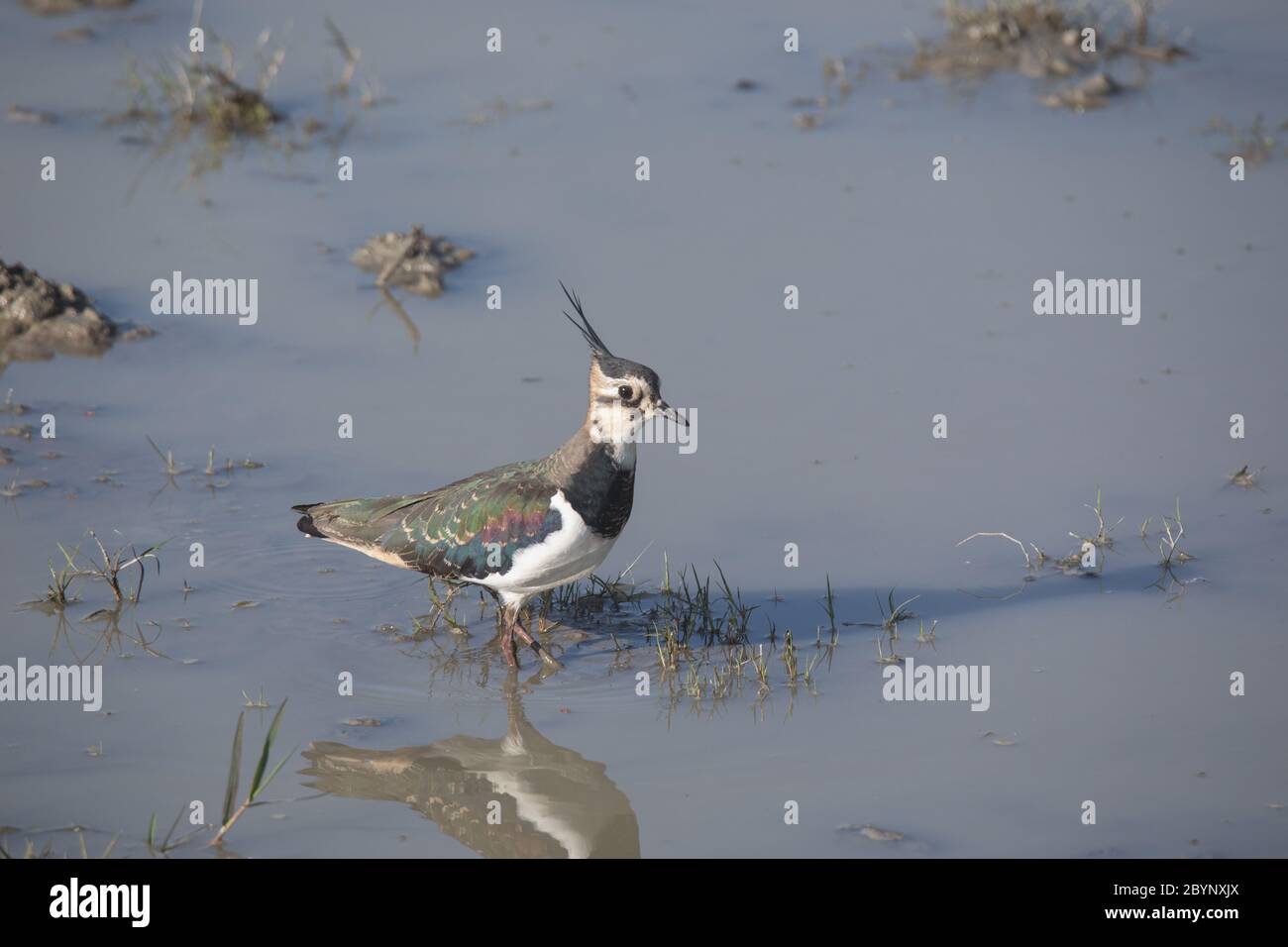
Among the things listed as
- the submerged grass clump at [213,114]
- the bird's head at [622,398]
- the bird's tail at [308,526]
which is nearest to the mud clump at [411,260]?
the submerged grass clump at [213,114]

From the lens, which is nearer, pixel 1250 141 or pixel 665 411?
pixel 665 411

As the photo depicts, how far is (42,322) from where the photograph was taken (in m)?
10.7

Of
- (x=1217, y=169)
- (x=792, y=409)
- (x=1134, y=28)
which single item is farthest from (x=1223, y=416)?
(x=1134, y=28)

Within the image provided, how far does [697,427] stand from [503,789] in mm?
3417

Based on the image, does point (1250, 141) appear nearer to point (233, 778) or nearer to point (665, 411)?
point (665, 411)

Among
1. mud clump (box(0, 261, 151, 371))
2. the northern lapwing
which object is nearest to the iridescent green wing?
the northern lapwing

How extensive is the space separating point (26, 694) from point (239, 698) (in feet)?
3.17

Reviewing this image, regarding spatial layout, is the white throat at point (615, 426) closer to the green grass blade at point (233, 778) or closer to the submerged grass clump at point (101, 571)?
the submerged grass clump at point (101, 571)

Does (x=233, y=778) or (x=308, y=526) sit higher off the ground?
(x=308, y=526)

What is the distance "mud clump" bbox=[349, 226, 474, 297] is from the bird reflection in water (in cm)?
455

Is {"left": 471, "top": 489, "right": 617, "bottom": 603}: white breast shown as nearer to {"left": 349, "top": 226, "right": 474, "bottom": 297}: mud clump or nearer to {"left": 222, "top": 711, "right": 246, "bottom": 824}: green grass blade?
{"left": 222, "top": 711, "right": 246, "bottom": 824}: green grass blade

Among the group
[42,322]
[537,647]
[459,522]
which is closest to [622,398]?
[459,522]

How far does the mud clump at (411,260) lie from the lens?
11.3m

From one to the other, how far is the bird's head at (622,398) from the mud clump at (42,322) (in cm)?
421
